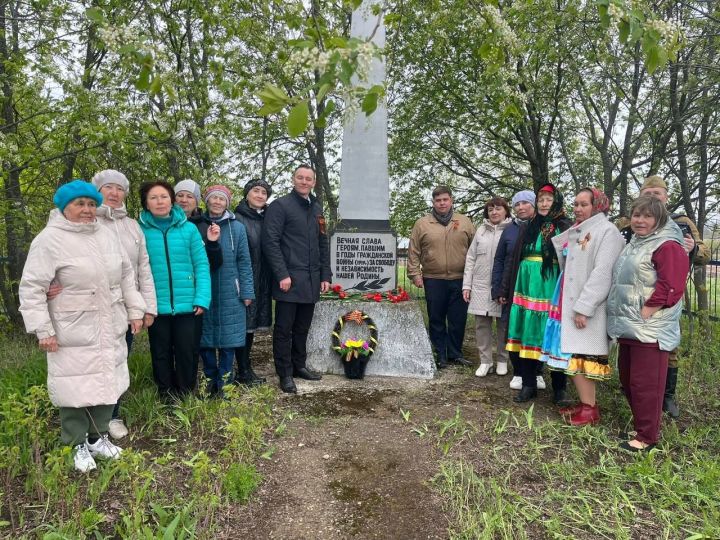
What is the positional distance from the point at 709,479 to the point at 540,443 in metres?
0.91

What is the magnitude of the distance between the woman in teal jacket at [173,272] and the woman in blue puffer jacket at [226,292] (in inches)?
10.7

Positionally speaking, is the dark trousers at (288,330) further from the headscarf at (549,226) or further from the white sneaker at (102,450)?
the headscarf at (549,226)

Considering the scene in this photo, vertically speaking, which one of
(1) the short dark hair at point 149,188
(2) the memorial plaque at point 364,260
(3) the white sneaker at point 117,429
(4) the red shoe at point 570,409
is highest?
(1) the short dark hair at point 149,188

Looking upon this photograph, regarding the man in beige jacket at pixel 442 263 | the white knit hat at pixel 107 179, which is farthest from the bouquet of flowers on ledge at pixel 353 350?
the white knit hat at pixel 107 179

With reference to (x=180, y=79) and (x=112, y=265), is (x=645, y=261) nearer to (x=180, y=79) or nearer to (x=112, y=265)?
(x=112, y=265)

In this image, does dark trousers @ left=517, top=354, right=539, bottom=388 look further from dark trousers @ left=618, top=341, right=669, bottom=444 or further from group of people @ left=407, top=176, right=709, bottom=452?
dark trousers @ left=618, top=341, right=669, bottom=444

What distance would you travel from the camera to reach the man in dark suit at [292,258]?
13.2 feet

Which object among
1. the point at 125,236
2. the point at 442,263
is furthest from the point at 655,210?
the point at 125,236

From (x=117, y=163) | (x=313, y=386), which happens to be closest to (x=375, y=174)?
(x=313, y=386)

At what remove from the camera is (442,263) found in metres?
4.92

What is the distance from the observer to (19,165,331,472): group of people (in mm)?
2631

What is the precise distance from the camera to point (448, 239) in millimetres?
4918

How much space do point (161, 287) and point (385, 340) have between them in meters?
2.13

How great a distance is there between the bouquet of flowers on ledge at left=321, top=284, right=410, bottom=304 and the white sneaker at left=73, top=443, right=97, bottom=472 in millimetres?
2521
